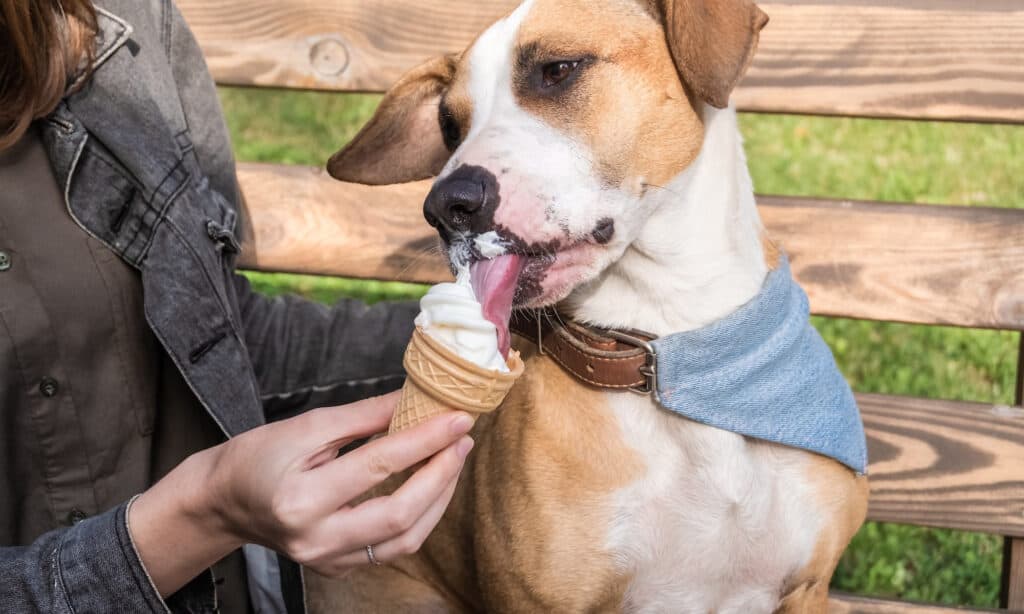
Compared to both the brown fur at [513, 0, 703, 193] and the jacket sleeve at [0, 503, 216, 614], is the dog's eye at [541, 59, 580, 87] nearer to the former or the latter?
the brown fur at [513, 0, 703, 193]

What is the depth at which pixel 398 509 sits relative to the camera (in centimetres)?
149

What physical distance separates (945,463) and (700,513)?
32.2 inches

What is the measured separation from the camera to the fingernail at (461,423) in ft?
4.87

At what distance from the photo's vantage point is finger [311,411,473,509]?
1.47m

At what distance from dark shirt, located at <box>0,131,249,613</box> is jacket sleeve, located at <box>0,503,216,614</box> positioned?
387mm

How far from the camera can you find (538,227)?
1.74m

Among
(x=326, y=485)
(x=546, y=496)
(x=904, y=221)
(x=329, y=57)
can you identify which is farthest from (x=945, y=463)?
(x=329, y=57)

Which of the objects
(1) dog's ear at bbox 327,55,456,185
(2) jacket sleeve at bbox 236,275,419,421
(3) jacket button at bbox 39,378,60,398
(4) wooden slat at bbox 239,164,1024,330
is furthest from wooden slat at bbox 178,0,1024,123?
(3) jacket button at bbox 39,378,60,398

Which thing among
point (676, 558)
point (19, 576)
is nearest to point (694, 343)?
point (676, 558)

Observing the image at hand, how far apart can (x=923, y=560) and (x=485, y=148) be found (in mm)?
1951

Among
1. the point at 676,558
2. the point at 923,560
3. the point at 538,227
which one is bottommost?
the point at 923,560

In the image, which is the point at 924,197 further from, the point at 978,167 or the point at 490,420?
the point at 490,420

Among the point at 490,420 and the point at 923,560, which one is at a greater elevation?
the point at 490,420

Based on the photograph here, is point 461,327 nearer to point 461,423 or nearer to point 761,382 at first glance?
point 461,423
